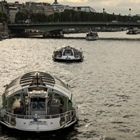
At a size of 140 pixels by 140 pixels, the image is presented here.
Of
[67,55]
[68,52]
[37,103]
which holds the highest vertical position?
[37,103]

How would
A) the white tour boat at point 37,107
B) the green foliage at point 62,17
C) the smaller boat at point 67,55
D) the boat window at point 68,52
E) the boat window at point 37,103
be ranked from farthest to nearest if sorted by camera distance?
the green foliage at point 62,17 < the boat window at point 68,52 < the smaller boat at point 67,55 < the boat window at point 37,103 < the white tour boat at point 37,107

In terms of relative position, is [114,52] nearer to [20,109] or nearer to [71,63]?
[71,63]

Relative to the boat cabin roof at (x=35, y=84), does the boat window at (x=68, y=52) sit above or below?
below

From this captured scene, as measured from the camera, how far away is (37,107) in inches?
851

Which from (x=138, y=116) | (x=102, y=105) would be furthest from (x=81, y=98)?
(x=138, y=116)

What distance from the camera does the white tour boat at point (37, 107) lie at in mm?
20969

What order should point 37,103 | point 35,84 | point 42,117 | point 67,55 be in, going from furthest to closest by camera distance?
point 67,55
point 35,84
point 37,103
point 42,117

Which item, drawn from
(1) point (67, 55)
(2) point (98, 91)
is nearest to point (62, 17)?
(1) point (67, 55)

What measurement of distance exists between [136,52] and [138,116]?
47923 mm

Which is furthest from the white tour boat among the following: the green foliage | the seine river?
the green foliage

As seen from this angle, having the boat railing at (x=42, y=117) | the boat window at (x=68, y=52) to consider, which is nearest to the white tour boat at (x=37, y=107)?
the boat railing at (x=42, y=117)

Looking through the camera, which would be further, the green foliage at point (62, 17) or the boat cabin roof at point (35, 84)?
the green foliage at point (62, 17)

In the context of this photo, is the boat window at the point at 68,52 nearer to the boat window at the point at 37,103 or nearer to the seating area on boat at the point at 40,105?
the seating area on boat at the point at 40,105

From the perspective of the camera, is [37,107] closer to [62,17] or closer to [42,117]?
[42,117]
